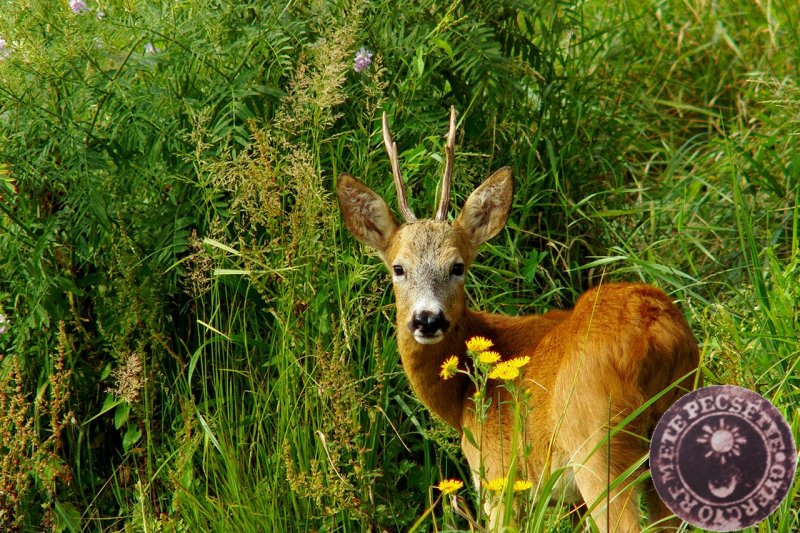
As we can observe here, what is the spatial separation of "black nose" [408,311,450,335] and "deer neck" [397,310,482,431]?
0.88ft

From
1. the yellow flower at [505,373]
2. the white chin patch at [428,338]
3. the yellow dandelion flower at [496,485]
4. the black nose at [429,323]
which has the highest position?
the black nose at [429,323]

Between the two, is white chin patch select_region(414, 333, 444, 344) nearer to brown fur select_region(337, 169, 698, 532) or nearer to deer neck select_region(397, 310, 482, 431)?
brown fur select_region(337, 169, 698, 532)

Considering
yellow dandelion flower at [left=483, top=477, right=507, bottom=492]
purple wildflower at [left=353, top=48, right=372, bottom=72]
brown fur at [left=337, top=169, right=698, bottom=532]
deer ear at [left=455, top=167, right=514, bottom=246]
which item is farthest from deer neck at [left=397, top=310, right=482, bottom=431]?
yellow dandelion flower at [left=483, top=477, right=507, bottom=492]

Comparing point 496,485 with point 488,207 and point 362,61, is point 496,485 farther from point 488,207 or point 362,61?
point 362,61

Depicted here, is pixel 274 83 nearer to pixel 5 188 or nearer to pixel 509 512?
pixel 5 188

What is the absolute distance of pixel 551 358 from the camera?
4.02 meters

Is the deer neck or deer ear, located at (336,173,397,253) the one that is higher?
deer ear, located at (336,173,397,253)

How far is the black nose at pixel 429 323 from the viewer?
13.5 feet

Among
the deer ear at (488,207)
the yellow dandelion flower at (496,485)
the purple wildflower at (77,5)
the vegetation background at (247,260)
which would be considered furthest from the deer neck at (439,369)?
the purple wildflower at (77,5)

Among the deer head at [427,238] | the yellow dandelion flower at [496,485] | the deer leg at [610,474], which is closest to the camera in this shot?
the yellow dandelion flower at [496,485]

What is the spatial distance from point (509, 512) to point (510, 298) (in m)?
2.19

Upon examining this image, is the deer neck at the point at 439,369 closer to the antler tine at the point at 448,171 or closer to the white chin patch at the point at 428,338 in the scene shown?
the white chin patch at the point at 428,338

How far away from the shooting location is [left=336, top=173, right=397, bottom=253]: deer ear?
4.46 metres

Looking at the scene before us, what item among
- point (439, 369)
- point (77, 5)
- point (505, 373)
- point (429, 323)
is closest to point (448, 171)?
point (429, 323)
